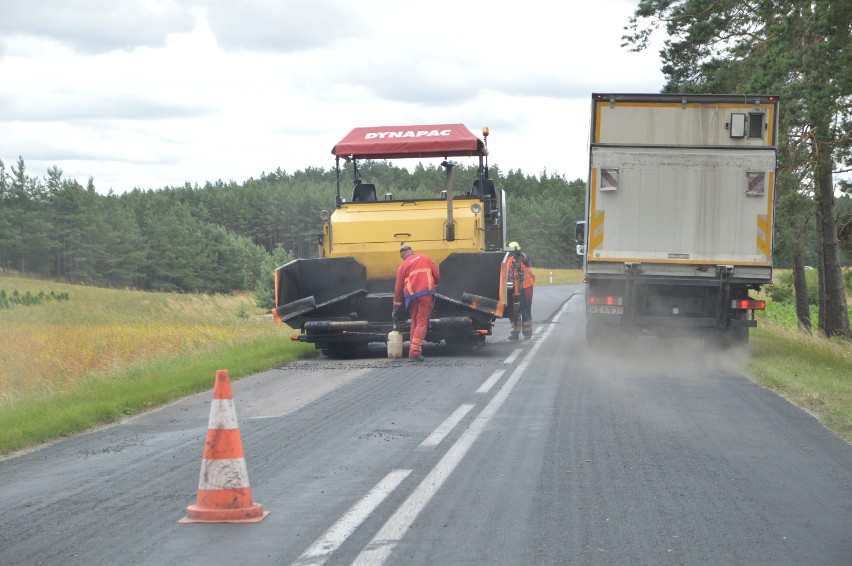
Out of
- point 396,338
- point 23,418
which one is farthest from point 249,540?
point 396,338

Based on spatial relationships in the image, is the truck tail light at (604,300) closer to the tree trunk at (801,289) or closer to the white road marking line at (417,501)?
the white road marking line at (417,501)

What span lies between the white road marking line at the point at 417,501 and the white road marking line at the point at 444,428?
0.16 meters

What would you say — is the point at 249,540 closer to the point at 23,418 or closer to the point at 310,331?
the point at 23,418

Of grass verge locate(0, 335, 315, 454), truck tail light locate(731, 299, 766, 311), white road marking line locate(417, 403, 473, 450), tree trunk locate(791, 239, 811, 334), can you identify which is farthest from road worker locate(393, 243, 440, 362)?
tree trunk locate(791, 239, 811, 334)

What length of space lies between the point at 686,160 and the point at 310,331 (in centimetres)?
649

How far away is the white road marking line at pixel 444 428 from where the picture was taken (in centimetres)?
850

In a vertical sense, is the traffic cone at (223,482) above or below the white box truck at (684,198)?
below

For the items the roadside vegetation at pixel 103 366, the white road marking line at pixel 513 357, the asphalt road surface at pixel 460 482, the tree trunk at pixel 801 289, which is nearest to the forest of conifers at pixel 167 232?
the tree trunk at pixel 801 289

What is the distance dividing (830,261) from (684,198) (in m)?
11.2

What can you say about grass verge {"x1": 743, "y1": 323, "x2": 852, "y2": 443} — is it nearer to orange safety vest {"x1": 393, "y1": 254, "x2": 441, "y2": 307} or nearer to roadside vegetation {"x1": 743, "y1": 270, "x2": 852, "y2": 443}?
roadside vegetation {"x1": 743, "y1": 270, "x2": 852, "y2": 443}

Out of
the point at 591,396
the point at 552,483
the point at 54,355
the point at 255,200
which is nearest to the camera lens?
the point at 552,483

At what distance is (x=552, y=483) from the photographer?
22.9 feet

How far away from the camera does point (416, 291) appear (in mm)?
15836

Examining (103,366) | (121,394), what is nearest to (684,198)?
(121,394)
